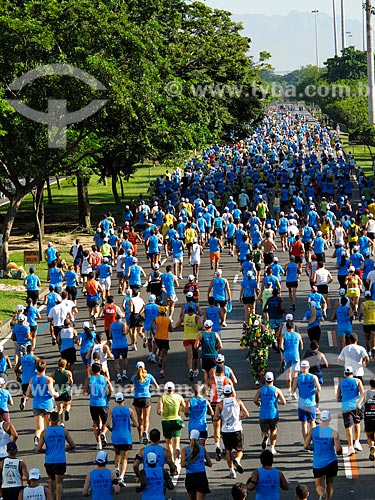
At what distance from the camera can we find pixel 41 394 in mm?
15656

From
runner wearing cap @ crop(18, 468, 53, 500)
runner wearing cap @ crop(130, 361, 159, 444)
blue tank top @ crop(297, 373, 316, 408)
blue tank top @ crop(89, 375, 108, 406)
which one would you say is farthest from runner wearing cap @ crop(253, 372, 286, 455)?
runner wearing cap @ crop(18, 468, 53, 500)

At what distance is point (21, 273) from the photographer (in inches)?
1222

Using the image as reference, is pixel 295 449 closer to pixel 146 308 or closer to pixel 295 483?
pixel 295 483

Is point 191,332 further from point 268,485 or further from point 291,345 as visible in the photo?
point 268,485

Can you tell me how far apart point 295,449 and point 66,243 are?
24.2 m

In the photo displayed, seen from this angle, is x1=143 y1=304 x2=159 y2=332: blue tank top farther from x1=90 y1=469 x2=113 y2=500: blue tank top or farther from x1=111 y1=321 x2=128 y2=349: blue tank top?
x1=90 y1=469 x2=113 y2=500: blue tank top

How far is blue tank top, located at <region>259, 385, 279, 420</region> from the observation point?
14.8 m

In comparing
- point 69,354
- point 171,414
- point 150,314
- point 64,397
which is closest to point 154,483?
point 171,414

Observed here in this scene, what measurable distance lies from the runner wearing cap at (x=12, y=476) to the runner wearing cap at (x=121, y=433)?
70.1 inches

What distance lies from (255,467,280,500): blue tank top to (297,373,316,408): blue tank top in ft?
11.1

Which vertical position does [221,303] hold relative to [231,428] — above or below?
above

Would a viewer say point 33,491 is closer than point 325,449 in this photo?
Yes

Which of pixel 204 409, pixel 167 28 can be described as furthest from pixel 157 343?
pixel 167 28

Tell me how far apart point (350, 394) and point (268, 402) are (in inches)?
45.9
